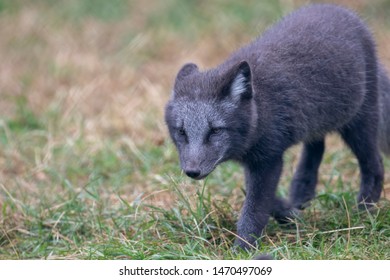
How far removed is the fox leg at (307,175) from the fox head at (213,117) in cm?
142

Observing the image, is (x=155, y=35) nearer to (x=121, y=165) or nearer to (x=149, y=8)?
→ (x=149, y=8)

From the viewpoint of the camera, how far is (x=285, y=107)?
6.15 metres

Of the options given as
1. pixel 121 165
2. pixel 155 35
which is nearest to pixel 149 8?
pixel 155 35

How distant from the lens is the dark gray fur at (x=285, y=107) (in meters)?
5.71

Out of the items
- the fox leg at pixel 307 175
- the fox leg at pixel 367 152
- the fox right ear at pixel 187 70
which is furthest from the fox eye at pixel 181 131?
the fox leg at pixel 367 152

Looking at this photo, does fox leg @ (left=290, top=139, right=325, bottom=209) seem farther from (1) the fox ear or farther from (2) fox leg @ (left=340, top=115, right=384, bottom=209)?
(1) the fox ear

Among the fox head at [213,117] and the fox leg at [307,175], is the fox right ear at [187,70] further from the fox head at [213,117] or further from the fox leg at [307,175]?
the fox leg at [307,175]

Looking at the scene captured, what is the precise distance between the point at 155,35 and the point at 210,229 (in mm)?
6611

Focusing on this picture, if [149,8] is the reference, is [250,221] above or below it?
above

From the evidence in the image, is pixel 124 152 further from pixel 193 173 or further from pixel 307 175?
pixel 193 173

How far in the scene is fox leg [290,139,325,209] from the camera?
7.12 metres

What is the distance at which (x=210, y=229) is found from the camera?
6145mm

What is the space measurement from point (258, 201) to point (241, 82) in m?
0.95

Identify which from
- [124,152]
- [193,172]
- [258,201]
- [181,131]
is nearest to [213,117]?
[181,131]
